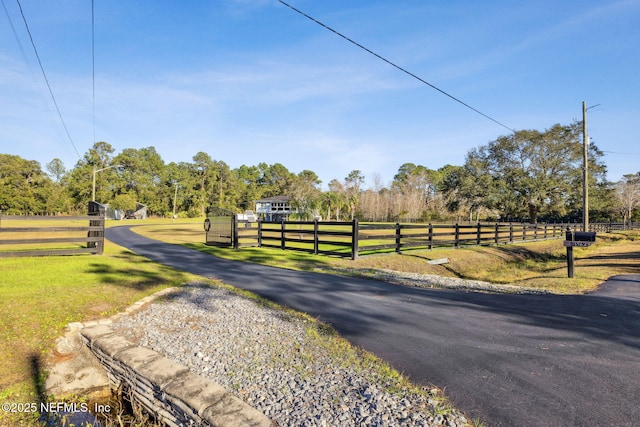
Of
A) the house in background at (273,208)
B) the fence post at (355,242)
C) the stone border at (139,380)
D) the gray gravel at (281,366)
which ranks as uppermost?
the house in background at (273,208)

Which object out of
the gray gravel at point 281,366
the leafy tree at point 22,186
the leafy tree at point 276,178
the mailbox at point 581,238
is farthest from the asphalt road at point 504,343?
the leafy tree at point 276,178

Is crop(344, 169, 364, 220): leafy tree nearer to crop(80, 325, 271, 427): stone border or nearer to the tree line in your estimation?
the tree line

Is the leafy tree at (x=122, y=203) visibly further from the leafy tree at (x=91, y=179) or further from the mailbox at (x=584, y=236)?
the mailbox at (x=584, y=236)

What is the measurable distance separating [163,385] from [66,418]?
3.68ft

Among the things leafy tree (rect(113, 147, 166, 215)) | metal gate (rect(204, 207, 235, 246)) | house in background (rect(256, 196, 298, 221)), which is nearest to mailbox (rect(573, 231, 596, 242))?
metal gate (rect(204, 207, 235, 246))

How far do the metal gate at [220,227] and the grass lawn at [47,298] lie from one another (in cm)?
681

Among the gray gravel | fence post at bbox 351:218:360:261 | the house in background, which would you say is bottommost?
the gray gravel

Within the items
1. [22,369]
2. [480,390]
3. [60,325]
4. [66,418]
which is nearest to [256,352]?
[66,418]

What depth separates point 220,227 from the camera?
55.7 feet

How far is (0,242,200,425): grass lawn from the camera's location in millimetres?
3547

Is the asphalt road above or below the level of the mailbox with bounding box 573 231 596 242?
below

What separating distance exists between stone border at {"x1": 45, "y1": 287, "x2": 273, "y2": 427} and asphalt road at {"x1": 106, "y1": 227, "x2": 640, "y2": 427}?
1.72 metres

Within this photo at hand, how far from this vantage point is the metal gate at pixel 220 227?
15789 mm

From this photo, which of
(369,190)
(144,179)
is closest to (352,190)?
(369,190)
